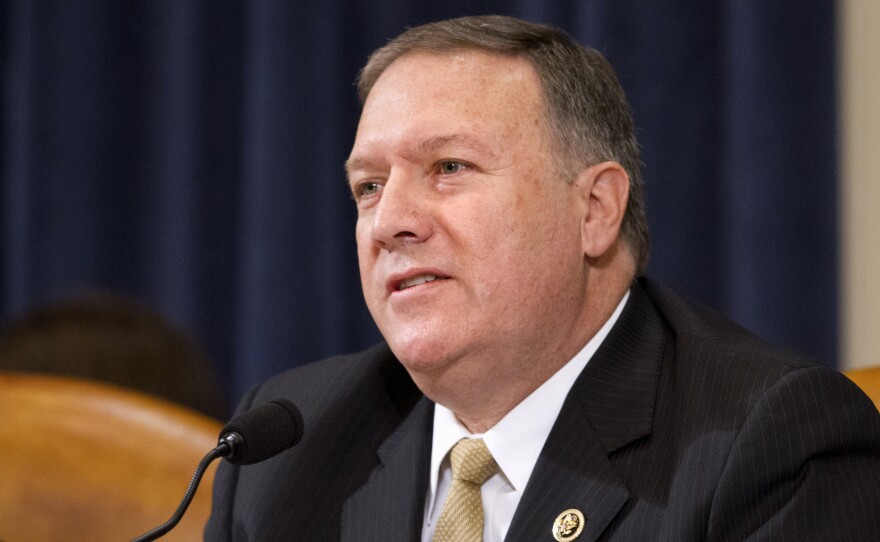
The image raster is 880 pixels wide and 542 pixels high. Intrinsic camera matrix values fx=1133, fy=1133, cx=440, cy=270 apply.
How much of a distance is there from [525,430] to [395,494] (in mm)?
245

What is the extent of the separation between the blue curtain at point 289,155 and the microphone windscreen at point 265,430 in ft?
4.33

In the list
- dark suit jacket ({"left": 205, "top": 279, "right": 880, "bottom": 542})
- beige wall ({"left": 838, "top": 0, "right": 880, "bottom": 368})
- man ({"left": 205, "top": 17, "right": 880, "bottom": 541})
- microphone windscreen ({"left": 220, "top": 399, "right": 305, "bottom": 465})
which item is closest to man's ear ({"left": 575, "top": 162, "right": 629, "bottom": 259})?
man ({"left": 205, "top": 17, "right": 880, "bottom": 541})

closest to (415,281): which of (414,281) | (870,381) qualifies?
(414,281)

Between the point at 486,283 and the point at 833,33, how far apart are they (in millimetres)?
1359

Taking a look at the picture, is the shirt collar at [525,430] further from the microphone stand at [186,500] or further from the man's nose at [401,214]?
the microphone stand at [186,500]

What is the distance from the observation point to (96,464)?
2180 mm

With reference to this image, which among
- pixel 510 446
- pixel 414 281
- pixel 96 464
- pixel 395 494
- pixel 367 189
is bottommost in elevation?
pixel 96 464

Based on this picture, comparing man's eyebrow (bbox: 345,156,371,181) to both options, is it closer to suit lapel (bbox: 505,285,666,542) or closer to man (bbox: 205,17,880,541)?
man (bbox: 205,17,880,541)

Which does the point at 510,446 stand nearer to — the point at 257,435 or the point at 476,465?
the point at 476,465

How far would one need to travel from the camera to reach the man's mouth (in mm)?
1749

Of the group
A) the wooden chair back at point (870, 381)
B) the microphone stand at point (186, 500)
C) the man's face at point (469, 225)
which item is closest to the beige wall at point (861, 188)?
the wooden chair back at point (870, 381)

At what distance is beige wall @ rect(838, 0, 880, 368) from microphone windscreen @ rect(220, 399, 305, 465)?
1.48 meters

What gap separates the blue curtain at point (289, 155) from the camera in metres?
2.61

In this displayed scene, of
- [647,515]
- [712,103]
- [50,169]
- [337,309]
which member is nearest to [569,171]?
[647,515]
